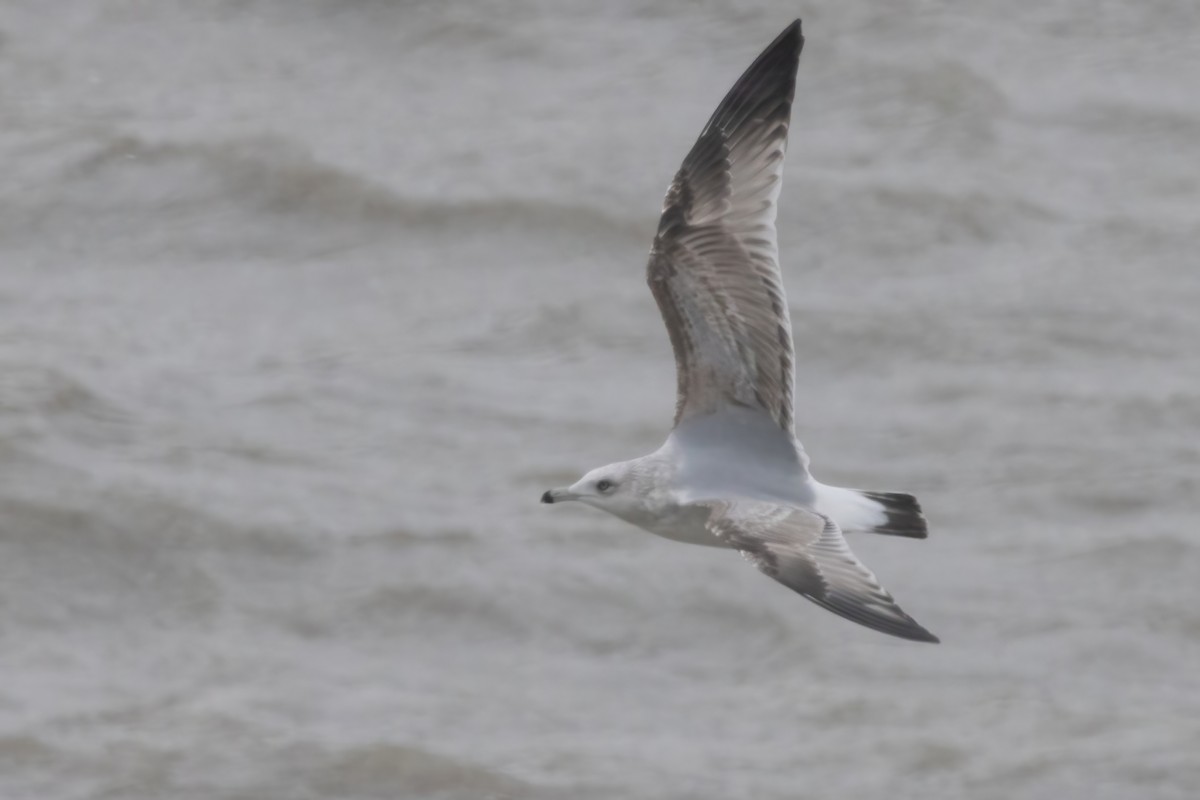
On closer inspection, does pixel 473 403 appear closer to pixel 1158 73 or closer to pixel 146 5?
pixel 146 5

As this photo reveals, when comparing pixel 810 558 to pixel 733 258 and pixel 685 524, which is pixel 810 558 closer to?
pixel 685 524

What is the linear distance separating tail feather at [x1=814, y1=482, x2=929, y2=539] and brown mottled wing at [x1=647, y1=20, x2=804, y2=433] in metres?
0.26

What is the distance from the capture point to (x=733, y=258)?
663cm

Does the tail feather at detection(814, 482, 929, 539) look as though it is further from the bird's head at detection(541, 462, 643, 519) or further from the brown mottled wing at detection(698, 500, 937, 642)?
the bird's head at detection(541, 462, 643, 519)

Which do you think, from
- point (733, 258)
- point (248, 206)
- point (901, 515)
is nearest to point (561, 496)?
point (733, 258)

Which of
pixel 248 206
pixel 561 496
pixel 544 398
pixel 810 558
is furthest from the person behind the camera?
pixel 248 206

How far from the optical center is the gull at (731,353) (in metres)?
6.57

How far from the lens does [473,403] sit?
986 centimetres

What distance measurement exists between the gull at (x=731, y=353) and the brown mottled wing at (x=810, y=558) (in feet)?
0.32

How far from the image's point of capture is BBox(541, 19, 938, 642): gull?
657 centimetres

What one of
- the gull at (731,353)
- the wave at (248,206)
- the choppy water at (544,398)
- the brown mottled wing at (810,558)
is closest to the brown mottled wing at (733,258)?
the gull at (731,353)

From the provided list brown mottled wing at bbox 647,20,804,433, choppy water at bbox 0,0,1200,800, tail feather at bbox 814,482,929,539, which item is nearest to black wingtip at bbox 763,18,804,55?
brown mottled wing at bbox 647,20,804,433

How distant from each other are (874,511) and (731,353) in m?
0.59

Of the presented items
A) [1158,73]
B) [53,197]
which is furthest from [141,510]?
Answer: [1158,73]
